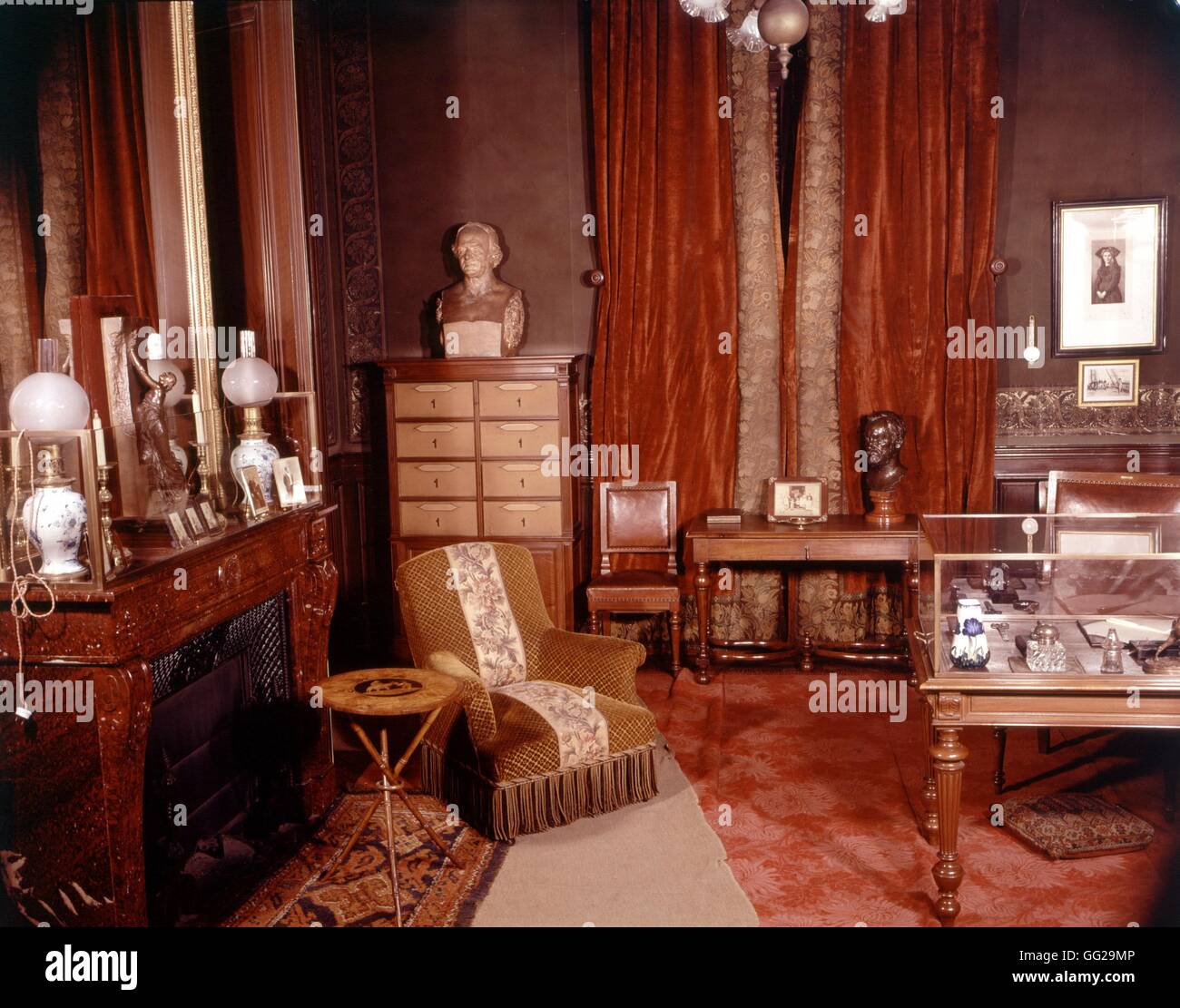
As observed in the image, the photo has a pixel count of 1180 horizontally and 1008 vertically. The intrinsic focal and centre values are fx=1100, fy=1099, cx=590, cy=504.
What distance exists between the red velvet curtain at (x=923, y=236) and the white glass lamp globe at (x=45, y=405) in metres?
4.41

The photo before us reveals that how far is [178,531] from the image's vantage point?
350 centimetres

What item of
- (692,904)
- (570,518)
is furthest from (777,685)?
(692,904)

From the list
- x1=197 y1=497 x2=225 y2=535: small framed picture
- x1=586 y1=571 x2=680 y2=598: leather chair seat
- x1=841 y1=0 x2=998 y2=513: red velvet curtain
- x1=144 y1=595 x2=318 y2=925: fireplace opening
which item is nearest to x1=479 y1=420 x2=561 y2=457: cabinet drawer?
x1=586 y1=571 x2=680 y2=598: leather chair seat

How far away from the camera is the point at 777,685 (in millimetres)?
6078

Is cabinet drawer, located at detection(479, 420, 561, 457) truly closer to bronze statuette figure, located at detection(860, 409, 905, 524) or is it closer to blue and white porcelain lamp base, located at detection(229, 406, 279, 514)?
bronze statuette figure, located at detection(860, 409, 905, 524)

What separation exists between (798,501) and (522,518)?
5.08 feet

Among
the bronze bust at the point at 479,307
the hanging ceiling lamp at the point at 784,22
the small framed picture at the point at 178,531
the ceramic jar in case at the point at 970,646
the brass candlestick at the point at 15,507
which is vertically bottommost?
the ceramic jar in case at the point at 970,646

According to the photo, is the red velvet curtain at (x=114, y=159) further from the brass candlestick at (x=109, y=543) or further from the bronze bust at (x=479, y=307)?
the bronze bust at (x=479, y=307)

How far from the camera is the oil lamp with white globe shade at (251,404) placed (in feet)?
14.1

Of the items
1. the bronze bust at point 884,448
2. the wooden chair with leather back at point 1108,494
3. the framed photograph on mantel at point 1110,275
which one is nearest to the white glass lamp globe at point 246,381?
the bronze bust at point 884,448

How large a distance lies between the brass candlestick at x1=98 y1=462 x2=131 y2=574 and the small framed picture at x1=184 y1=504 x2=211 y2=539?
1.08 feet

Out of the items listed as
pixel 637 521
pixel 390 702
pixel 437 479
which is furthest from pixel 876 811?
pixel 437 479

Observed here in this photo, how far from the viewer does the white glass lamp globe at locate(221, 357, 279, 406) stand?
4320mm
